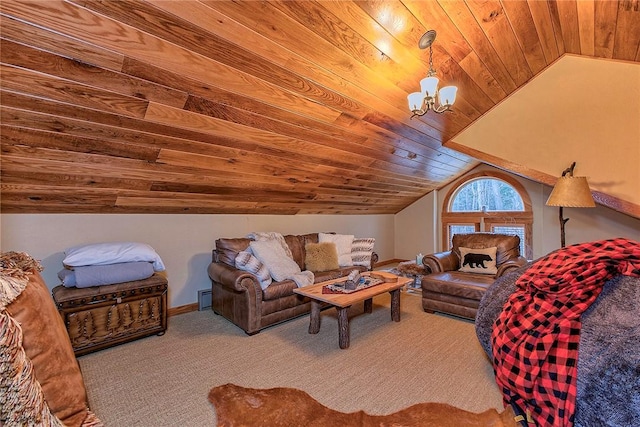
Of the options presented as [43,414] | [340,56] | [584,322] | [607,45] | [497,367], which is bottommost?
[497,367]

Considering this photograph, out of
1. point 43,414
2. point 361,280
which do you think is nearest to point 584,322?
point 361,280

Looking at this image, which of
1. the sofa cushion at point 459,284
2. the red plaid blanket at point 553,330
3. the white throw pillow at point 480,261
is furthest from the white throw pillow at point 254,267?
the white throw pillow at point 480,261

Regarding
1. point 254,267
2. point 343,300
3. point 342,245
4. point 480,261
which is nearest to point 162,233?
point 254,267

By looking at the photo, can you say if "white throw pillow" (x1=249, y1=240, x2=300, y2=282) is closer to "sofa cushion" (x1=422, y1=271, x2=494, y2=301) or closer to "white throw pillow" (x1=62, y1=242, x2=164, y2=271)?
"white throw pillow" (x1=62, y1=242, x2=164, y2=271)

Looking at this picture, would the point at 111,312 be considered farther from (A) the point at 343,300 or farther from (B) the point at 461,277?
(B) the point at 461,277

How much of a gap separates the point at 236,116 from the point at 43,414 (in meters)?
2.03

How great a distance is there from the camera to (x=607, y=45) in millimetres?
2674

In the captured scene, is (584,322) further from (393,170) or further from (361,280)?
(393,170)

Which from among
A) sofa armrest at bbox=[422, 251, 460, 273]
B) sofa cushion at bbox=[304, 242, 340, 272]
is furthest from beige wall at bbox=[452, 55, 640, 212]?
sofa cushion at bbox=[304, 242, 340, 272]

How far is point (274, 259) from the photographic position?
11.0ft

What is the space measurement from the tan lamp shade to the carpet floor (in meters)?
1.65

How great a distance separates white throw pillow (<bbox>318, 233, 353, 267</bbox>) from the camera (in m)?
4.23

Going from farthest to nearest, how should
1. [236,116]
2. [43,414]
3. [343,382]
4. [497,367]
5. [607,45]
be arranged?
[607,45] → [236,116] → [343,382] → [497,367] → [43,414]

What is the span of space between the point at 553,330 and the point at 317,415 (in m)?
1.35
